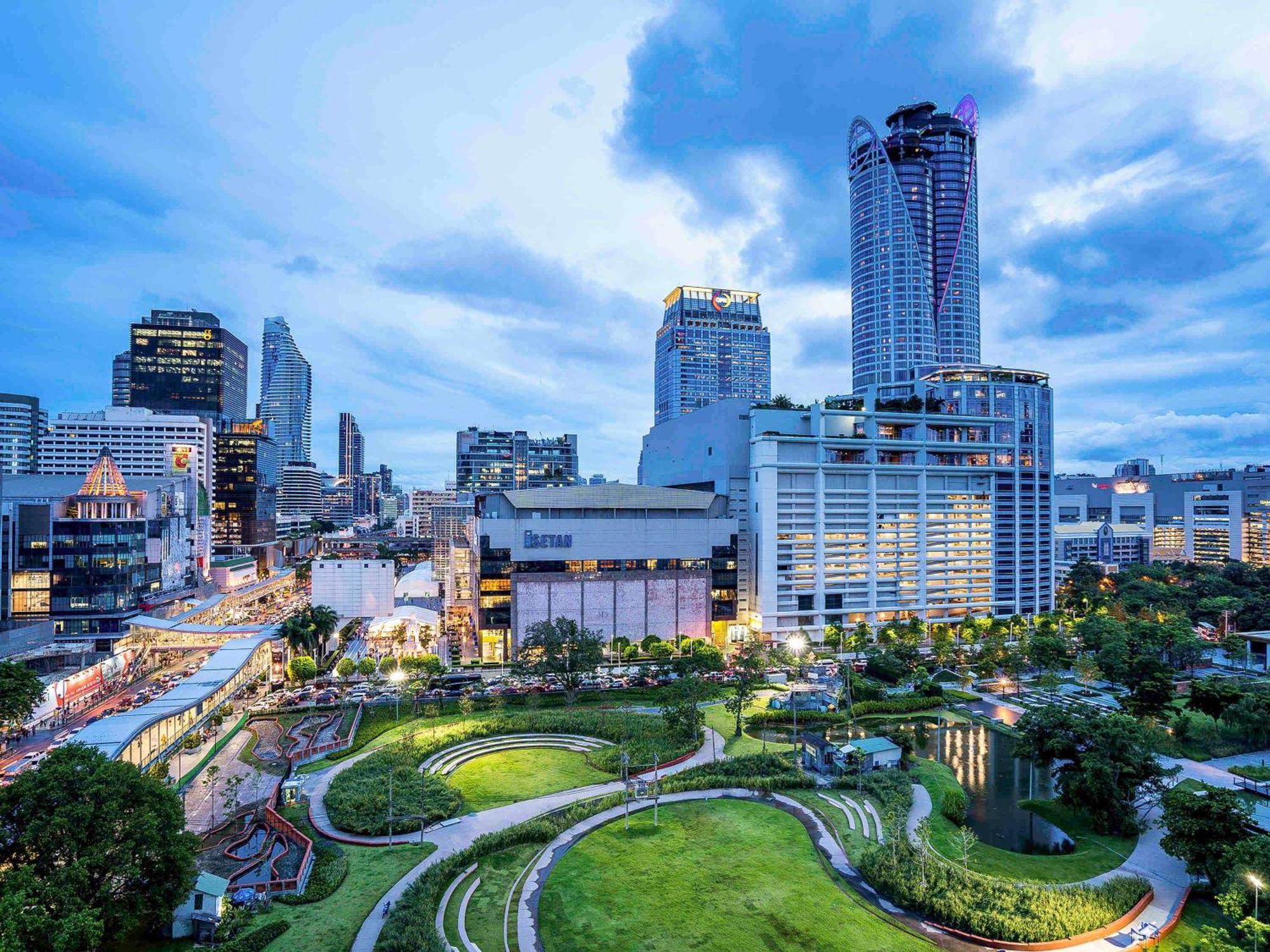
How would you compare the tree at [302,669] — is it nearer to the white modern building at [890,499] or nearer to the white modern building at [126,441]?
the white modern building at [890,499]

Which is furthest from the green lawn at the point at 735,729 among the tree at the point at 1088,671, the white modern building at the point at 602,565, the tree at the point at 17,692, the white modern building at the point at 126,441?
the white modern building at the point at 126,441

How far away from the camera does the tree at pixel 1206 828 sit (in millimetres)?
30562

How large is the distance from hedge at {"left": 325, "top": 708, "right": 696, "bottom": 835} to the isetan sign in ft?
84.4

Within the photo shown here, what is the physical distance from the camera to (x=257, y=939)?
86.5 ft

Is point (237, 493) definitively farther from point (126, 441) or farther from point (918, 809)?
point (918, 809)

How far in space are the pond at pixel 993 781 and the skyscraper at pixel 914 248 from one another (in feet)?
384

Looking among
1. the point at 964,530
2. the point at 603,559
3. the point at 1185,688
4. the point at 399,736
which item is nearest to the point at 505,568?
the point at 603,559

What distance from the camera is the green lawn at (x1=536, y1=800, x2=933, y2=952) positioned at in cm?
2714

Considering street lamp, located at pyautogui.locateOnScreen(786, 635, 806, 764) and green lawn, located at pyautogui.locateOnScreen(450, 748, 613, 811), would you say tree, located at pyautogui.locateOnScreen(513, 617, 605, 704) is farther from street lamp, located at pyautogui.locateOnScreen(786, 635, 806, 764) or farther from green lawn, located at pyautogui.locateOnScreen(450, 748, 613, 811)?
street lamp, located at pyautogui.locateOnScreen(786, 635, 806, 764)

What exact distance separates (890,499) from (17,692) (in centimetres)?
9111

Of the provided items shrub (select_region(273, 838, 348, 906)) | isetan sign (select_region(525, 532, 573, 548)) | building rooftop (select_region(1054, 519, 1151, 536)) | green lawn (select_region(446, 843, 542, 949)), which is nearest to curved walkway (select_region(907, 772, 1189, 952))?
green lawn (select_region(446, 843, 542, 949))

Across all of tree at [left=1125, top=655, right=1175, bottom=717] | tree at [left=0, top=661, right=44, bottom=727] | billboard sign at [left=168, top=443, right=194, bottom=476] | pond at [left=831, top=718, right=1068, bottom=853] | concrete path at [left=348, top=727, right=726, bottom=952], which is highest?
billboard sign at [left=168, top=443, right=194, bottom=476]

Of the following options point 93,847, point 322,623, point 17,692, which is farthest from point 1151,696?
point 17,692

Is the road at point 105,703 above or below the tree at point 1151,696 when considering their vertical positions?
below
